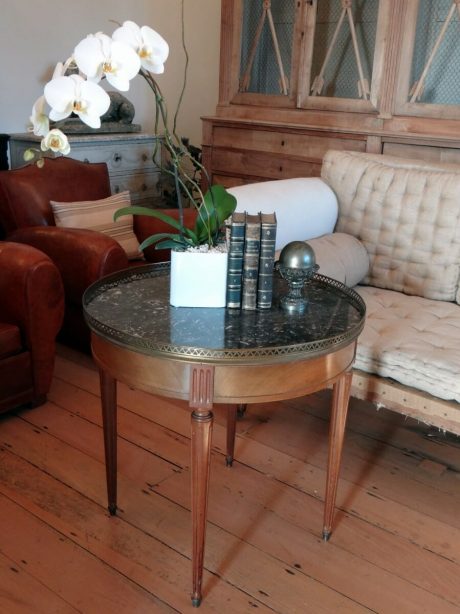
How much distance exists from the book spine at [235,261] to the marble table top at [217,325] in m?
0.03

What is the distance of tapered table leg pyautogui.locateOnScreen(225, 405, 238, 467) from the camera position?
1.92 m

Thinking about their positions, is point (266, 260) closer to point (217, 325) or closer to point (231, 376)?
point (217, 325)

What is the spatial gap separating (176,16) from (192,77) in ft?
1.24

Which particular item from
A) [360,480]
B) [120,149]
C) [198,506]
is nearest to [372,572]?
[360,480]

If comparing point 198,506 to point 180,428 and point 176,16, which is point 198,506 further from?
point 176,16

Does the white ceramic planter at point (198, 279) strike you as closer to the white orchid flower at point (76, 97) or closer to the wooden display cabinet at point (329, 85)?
the white orchid flower at point (76, 97)

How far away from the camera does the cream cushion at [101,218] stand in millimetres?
2609

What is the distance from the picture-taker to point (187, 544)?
163 centimetres

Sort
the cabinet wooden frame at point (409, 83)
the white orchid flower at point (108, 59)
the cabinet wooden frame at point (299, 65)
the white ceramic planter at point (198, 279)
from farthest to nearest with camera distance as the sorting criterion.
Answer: the cabinet wooden frame at point (299, 65) → the cabinet wooden frame at point (409, 83) → the white ceramic planter at point (198, 279) → the white orchid flower at point (108, 59)

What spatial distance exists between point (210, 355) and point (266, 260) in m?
0.33

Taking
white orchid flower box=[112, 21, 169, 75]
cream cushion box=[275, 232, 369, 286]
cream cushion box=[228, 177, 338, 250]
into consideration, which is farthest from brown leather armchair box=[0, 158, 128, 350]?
white orchid flower box=[112, 21, 169, 75]

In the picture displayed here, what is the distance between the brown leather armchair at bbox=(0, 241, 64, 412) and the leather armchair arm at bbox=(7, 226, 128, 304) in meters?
0.21

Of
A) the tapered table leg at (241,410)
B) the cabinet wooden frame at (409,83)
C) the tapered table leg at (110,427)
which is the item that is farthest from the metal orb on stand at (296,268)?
the cabinet wooden frame at (409,83)

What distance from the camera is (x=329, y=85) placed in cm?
310
